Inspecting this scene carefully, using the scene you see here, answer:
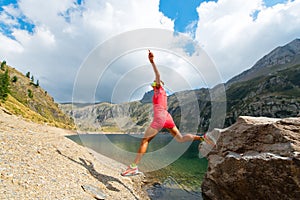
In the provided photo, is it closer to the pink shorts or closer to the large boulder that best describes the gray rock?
the pink shorts

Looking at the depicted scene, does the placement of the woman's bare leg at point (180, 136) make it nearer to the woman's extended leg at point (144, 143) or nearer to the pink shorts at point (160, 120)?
the pink shorts at point (160, 120)

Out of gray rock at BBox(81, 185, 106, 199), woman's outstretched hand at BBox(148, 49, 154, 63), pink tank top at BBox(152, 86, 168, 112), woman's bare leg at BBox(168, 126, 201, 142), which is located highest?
woman's outstretched hand at BBox(148, 49, 154, 63)

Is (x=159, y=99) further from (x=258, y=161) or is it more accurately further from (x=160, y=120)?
(x=258, y=161)

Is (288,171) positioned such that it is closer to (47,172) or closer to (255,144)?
(255,144)

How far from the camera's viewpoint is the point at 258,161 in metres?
8.75

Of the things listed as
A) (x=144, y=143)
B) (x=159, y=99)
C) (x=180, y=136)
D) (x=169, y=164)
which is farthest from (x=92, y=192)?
(x=169, y=164)

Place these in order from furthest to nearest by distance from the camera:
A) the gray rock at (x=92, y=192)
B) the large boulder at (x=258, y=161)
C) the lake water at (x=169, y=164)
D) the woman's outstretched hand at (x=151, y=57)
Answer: the lake water at (x=169, y=164), the woman's outstretched hand at (x=151, y=57), the gray rock at (x=92, y=192), the large boulder at (x=258, y=161)

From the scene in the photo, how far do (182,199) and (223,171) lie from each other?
5809 millimetres

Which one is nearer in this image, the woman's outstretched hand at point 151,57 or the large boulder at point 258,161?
the large boulder at point 258,161

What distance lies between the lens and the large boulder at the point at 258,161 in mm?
7957

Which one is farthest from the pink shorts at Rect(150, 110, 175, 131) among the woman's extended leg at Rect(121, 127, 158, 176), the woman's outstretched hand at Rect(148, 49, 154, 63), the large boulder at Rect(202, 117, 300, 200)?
the large boulder at Rect(202, 117, 300, 200)

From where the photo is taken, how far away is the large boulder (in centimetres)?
796

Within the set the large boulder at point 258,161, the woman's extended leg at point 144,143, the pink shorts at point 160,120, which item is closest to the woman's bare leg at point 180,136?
the pink shorts at point 160,120

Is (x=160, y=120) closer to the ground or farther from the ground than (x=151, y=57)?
closer to the ground
